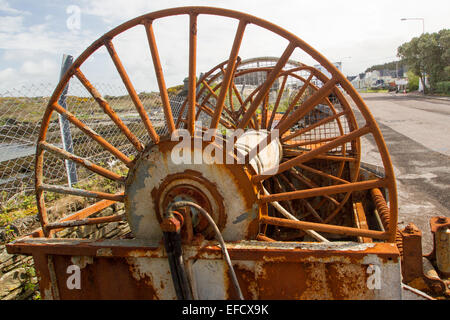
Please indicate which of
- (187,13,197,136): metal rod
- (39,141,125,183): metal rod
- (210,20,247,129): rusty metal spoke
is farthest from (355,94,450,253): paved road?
(39,141,125,183): metal rod

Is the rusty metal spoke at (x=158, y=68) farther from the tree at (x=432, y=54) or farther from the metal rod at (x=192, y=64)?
the tree at (x=432, y=54)

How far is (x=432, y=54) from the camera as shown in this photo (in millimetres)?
37094

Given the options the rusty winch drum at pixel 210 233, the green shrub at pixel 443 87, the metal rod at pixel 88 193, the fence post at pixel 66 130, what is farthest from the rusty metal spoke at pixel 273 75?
the green shrub at pixel 443 87

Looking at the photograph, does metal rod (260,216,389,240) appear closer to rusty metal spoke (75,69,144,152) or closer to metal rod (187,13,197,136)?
metal rod (187,13,197,136)

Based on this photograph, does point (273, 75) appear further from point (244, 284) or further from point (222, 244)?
point (244, 284)

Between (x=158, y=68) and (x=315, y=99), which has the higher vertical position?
(x=158, y=68)

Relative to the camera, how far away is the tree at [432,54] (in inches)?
1395

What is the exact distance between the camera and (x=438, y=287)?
2959 mm

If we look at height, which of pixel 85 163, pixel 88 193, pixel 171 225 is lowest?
pixel 171 225

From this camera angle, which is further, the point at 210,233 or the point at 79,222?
the point at 79,222

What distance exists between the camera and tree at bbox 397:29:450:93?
35438 millimetres

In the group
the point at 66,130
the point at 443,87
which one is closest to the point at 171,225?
the point at 66,130

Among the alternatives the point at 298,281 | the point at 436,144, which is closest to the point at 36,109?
the point at 298,281
